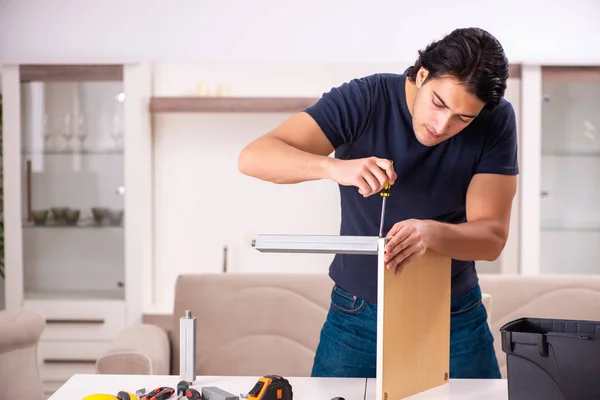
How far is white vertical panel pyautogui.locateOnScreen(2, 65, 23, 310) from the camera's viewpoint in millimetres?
3305

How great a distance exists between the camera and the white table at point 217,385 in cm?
139

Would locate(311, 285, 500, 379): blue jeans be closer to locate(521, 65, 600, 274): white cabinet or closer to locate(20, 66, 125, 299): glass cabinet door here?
locate(521, 65, 600, 274): white cabinet

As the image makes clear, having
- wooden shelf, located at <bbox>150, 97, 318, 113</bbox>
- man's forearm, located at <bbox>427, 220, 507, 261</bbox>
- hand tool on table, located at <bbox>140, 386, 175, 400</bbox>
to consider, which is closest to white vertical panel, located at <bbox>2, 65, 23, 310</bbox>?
wooden shelf, located at <bbox>150, 97, 318, 113</bbox>

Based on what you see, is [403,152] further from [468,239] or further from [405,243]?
[405,243]

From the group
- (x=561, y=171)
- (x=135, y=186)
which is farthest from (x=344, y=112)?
(x=561, y=171)

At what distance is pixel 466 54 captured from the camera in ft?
4.67

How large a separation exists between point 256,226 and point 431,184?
6.72 ft

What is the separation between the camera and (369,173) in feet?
4.40

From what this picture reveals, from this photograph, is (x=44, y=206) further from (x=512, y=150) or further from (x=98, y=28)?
(x=512, y=150)

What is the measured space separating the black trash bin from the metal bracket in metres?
0.29

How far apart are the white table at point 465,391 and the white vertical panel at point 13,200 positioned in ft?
7.70

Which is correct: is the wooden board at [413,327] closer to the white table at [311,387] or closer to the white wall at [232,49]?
the white table at [311,387]

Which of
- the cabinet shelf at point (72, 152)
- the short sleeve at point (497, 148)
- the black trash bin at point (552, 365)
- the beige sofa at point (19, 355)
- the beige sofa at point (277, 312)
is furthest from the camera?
the cabinet shelf at point (72, 152)

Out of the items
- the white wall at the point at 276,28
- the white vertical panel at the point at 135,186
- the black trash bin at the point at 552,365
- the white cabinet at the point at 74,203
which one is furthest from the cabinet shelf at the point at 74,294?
the black trash bin at the point at 552,365
